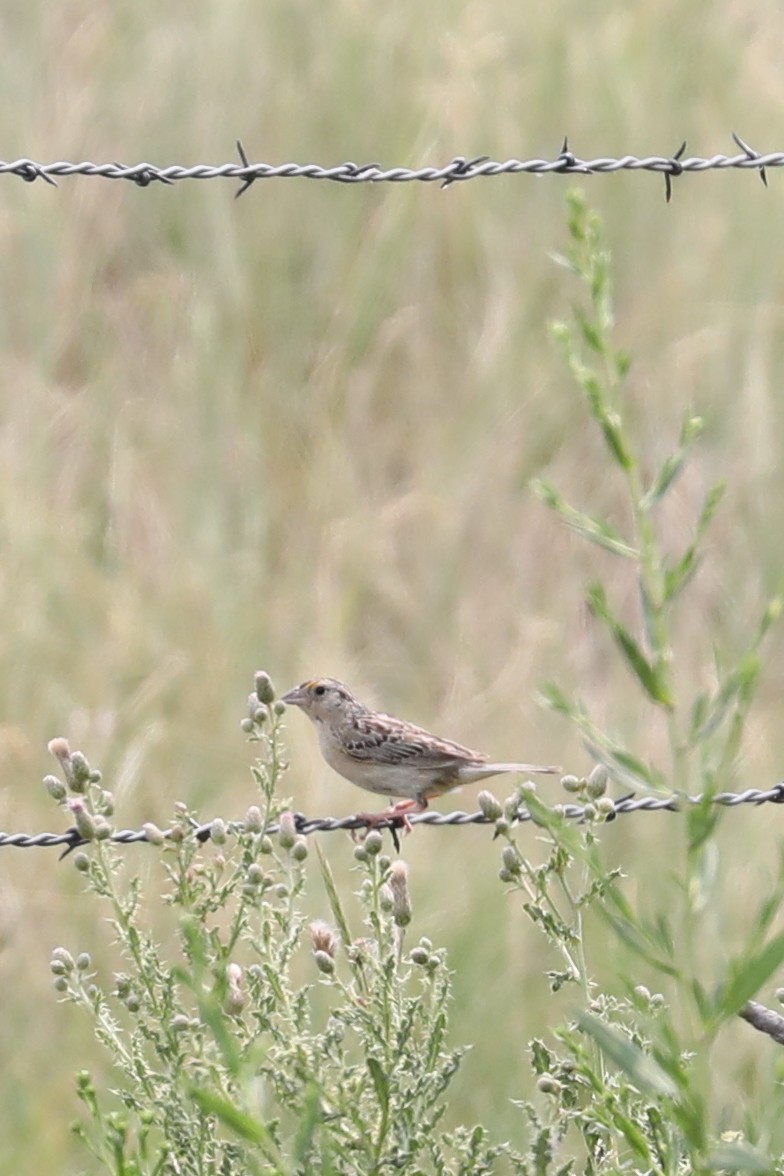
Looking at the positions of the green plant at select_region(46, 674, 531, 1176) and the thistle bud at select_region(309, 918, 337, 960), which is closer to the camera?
the green plant at select_region(46, 674, 531, 1176)

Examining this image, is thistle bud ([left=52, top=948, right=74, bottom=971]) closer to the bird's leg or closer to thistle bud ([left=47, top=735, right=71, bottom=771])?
thistle bud ([left=47, top=735, right=71, bottom=771])

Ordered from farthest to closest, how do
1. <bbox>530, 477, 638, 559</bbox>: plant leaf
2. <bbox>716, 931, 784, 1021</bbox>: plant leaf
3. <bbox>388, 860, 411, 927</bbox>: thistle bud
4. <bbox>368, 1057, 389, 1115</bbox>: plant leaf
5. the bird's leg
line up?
the bird's leg → <bbox>388, 860, 411, 927</bbox>: thistle bud → <bbox>368, 1057, 389, 1115</bbox>: plant leaf → <bbox>530, 477, 638, 559</bbox>: plant leaf → <bbox>716, 931, 784, 1021</bbox>: plant leaf

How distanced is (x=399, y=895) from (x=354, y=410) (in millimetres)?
5271

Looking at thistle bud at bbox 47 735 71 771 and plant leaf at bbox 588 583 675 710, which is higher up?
thistle bud at bbox 47 735 71 771

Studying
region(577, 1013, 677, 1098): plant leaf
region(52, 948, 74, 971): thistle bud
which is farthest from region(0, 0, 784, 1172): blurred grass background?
region(577, 1013, 677, 1098): plant leaf

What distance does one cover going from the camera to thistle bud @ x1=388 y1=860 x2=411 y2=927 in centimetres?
275

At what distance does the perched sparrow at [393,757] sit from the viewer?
4574mm

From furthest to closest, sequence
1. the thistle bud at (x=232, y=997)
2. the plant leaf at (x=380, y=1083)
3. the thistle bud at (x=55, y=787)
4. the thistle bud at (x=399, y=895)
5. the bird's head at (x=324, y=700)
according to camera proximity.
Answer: the bird's head at (x=324, y=700)
the thistle bud at (x=55, y=787)
the thistle bud at (x=399, y=895)
the thistle bud at (x=232, y=997)
the plant leaf at (x=380, y=1083)

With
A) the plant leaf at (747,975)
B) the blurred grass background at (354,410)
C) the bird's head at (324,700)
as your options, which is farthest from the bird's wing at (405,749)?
the plant leaf at (747,975)

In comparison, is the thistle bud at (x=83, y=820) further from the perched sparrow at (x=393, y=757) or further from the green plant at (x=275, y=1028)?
the perched sparrow at (x=393, y=757)

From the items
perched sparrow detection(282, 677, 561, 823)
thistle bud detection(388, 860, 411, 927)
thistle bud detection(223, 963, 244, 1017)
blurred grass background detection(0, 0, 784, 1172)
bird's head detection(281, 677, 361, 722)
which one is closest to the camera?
thistle bud detection(223, 963, 244, 1017)

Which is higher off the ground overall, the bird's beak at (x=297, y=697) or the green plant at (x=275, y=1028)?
the bird's beak at (x=297, y=697)

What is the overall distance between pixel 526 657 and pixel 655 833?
1131mm

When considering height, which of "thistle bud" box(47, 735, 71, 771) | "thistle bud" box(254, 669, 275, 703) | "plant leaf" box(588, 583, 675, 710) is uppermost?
"thistle bud" box(254, 669, 275, 703)
